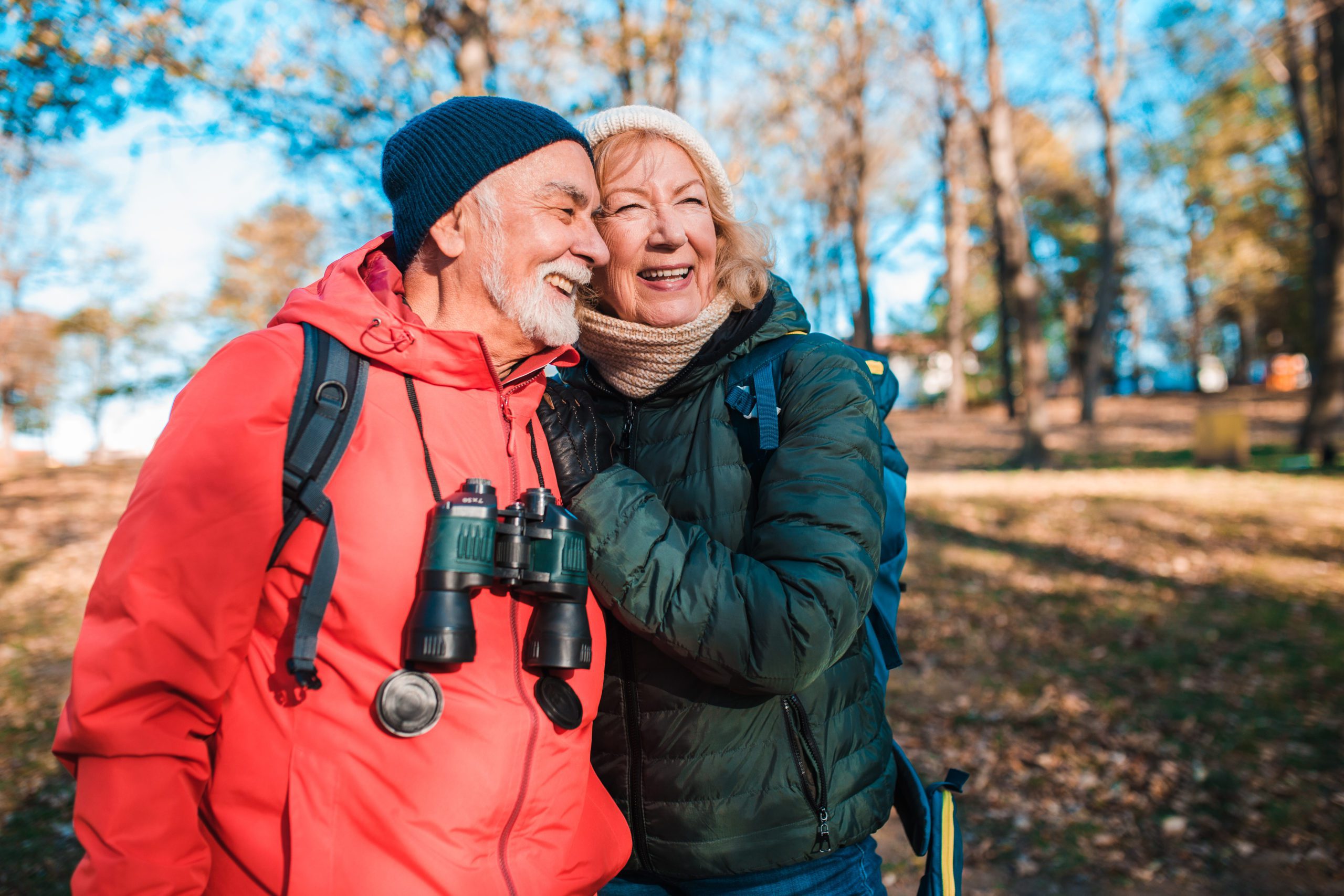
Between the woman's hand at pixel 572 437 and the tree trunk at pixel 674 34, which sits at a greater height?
the tree trunk at pixel 674 34

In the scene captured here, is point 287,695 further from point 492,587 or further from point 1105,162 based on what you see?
point 1105,162

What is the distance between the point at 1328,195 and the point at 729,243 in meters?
15.2

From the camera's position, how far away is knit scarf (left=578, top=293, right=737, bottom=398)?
2201 millimetres

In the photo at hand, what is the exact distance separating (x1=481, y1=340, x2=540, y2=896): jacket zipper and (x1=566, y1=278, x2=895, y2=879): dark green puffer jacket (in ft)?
0.64

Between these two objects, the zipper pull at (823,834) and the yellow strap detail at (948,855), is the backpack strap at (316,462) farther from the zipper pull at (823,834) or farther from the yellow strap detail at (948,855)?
the yellow strap detail at (948,855)

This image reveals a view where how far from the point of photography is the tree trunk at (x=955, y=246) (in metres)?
26.1

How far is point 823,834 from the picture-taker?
1.88m

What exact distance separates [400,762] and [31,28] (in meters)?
7.20

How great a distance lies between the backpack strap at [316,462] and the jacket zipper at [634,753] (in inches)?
28.6

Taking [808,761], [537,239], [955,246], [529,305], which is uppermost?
[955,246]

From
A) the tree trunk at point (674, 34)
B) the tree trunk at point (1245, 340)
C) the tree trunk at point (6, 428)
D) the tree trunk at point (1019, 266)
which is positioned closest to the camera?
the tree trunk at point (674, 34)

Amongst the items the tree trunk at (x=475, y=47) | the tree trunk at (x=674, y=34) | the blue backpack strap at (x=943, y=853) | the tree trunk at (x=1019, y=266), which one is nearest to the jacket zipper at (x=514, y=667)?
the blue backpack strap at (x=943, y=853)

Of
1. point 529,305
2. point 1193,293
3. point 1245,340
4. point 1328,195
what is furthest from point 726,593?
point 1245,340

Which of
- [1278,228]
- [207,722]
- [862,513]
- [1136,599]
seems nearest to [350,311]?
[207,722]
